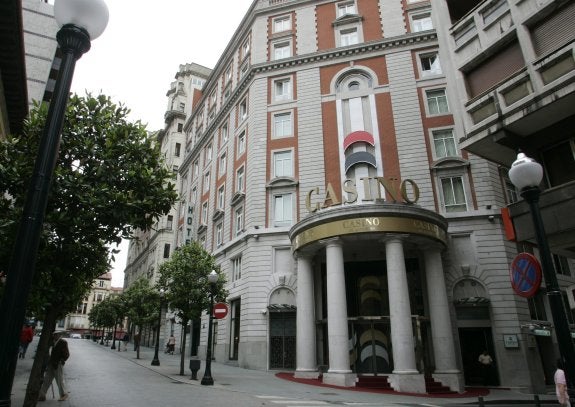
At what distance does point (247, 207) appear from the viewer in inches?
1128

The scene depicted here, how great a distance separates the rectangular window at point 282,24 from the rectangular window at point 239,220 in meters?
15.4

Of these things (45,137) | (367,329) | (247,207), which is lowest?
(367,329)

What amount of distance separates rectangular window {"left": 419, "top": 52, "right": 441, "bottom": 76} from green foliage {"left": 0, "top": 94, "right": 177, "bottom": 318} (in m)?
22.5

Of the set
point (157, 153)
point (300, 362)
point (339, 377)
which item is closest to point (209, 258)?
point (300, 362)

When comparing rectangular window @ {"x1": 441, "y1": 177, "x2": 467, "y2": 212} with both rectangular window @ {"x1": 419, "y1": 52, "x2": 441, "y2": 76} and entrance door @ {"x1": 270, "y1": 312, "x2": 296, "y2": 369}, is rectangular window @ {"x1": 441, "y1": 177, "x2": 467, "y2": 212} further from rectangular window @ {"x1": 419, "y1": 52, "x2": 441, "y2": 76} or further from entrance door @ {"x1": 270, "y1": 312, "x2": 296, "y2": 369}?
entrance door @ {"x1": 270, "y1": 312, "x2": 296, "y2": 369}

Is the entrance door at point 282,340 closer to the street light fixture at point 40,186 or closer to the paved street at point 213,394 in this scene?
the paved street at point 213,394

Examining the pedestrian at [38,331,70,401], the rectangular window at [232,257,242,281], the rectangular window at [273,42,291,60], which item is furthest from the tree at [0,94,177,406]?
the rectangular window at [273,42,291,60]

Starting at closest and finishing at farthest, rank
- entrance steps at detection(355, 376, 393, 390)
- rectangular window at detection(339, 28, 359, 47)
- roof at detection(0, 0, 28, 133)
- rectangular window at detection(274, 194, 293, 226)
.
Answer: roof at detection(0, 0, 28, 133)
entrance steps at detection(355, 376, 393, 390)
rectangular window at detection(274, 194, 293, 226)
rectangular window at detection(339, 28, 359, 47)

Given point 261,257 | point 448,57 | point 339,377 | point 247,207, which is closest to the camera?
point 448,57

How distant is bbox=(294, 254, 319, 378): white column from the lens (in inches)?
794

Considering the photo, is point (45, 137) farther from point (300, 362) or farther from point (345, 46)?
point (345, 46)

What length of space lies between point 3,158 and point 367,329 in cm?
1709

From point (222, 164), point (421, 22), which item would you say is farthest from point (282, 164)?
point (421, 22)

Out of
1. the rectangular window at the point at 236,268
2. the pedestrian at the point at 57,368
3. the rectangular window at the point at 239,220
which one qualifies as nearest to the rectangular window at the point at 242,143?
the rectangular window at the point at 239,220
